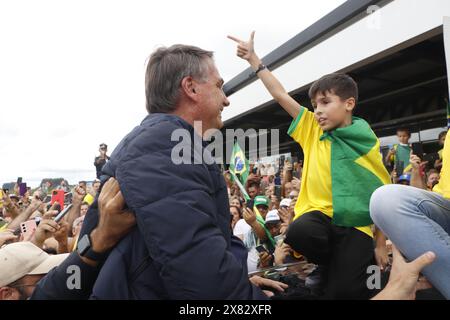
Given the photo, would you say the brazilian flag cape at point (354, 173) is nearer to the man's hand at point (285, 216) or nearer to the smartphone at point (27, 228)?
the man's hand at point (285, 216)

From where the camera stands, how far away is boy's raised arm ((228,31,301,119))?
7.18ft

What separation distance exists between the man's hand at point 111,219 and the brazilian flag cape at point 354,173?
3.60ft

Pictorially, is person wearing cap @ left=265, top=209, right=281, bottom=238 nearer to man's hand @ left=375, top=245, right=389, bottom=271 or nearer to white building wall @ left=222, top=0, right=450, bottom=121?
man's hand @ left=375, top=245, right=389, bottom=271

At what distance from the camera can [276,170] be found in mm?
11102

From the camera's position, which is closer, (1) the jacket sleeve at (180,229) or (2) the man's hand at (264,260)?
(1) the jacket sleeve at (180,229)

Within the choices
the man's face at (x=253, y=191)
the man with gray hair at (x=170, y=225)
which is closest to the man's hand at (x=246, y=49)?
the man with gray hair at (x=170, y=225)

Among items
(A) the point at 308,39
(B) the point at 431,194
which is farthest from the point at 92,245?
(A) the point at 308,39

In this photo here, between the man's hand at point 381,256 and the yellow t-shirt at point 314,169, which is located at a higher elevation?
the yellow t-shirt at point 314,169

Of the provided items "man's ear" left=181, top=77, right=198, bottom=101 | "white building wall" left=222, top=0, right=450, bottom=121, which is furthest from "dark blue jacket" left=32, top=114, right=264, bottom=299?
"white building wall" left=222, top=0, right=450, bottom=121

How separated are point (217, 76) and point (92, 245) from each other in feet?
2.48

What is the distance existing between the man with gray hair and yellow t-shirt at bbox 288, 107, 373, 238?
741 millimetres

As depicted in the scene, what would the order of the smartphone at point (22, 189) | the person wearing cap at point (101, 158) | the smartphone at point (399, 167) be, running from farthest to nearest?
1. the smartphone at point (22, 189)
2. the person wearing cap at point (101, 158)
3. the smartphone at point (399, 167)

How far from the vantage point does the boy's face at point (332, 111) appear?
1982mm
